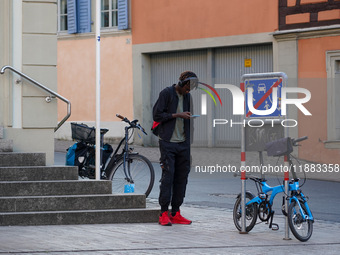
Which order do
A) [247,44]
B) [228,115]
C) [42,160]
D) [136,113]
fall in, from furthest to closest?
[136,113]
[247,44]
[42,160]
[228,115]

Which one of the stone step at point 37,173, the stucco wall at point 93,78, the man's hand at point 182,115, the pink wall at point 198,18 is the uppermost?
the pink wall at point 198,18

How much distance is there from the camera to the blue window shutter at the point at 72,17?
93.4 feet

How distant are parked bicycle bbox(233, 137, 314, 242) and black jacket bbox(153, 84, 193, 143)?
1184mm

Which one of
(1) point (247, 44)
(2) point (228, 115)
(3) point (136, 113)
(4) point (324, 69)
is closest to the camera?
(2) point (228, 115)

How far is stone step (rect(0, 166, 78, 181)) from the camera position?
34.0 feet

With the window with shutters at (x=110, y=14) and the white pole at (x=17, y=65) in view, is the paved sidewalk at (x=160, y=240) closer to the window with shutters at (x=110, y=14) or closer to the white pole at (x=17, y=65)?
the white pole at (x=17, y=65)

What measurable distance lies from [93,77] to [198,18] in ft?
14.5

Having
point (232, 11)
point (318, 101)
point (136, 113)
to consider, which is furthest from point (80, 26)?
point (318, 101)

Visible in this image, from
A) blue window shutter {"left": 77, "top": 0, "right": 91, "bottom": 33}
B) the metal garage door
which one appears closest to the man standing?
the metal garage door

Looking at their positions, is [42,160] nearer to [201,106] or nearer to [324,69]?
[201,106]

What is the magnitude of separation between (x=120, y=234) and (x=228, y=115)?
6.23ft

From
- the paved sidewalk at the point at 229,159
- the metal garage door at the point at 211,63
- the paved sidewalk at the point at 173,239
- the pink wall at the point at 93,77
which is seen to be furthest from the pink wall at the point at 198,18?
the paved sidewalk at the point at 173,239

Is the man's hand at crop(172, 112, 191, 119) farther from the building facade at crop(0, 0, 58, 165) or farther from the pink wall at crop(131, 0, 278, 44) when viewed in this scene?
the pink wall at crop(131, 0, 278, 44)

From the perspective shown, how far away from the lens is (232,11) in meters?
25.2
